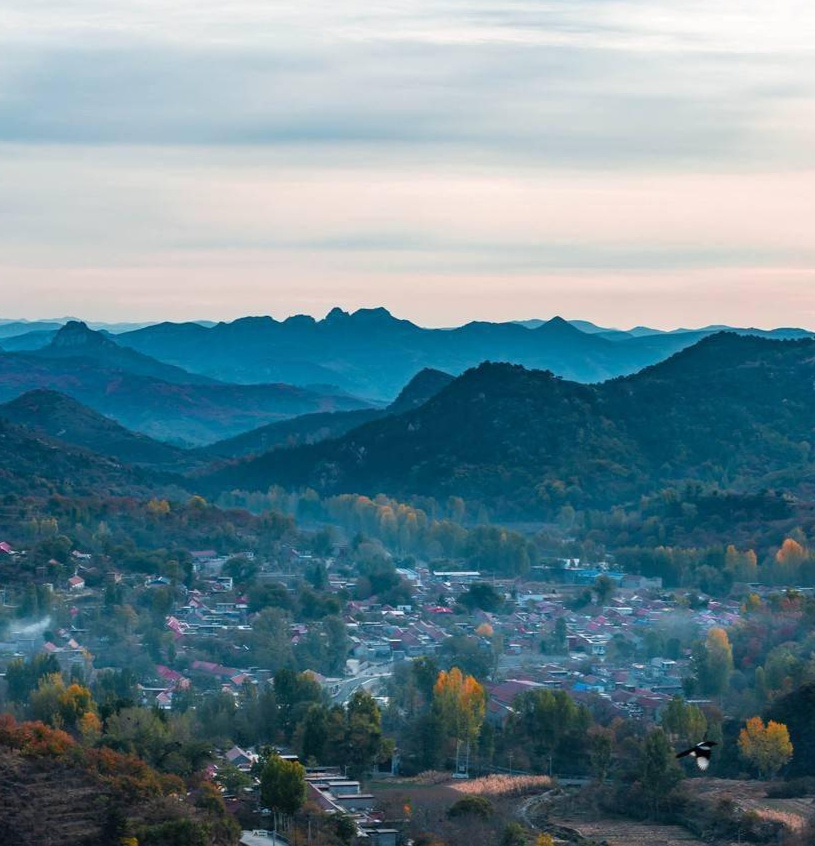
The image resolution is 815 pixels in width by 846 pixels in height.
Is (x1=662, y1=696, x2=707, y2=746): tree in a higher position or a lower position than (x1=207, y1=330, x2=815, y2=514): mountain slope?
lower

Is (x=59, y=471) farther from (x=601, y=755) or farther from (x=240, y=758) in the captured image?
(x=601, y=755)

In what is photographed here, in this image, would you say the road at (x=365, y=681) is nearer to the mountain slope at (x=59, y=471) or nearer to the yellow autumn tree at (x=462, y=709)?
the yellow autumn tree at (x=462, y=709)

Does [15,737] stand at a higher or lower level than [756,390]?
lower

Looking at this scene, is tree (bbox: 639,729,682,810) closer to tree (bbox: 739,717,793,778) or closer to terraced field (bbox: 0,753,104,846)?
tree (bbox: 739,717,793,778)

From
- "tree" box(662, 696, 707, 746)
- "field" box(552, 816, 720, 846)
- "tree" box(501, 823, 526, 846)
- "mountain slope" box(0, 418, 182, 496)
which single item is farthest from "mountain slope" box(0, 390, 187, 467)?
→ "tree" box(501, 823, 526, 846)

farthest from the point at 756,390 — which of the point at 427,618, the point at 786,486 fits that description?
the point at 427,618

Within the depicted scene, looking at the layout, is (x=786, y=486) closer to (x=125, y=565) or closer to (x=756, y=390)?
(x=756, y=390)
